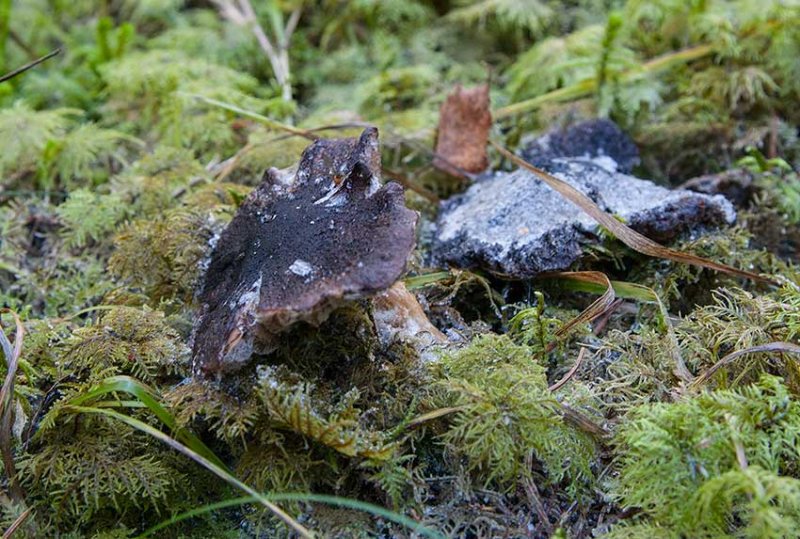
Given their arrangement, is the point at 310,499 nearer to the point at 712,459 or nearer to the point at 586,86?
the point at 712,459

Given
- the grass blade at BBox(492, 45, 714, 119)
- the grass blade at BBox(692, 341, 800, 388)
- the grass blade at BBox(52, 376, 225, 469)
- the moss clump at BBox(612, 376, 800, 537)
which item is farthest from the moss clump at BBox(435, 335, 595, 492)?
the grass blade at BBox(492, 45, 714, 119)

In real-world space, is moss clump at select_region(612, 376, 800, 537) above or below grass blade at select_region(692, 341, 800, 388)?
above

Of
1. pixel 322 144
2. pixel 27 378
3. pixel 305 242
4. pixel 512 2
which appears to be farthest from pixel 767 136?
pixel 27 378

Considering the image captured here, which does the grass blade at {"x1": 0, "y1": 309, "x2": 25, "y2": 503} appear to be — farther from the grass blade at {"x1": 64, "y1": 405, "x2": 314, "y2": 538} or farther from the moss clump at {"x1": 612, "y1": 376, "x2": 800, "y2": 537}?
the moss clump at {"x1": 612, "y1": 376, "x2": 800, "y2": 537}

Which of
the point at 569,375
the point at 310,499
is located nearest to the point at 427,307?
the point at 569,375

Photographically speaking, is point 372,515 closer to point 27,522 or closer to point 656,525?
point 656,525

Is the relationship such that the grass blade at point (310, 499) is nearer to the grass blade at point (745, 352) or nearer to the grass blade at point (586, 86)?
the grass blade at point (745, 352)
